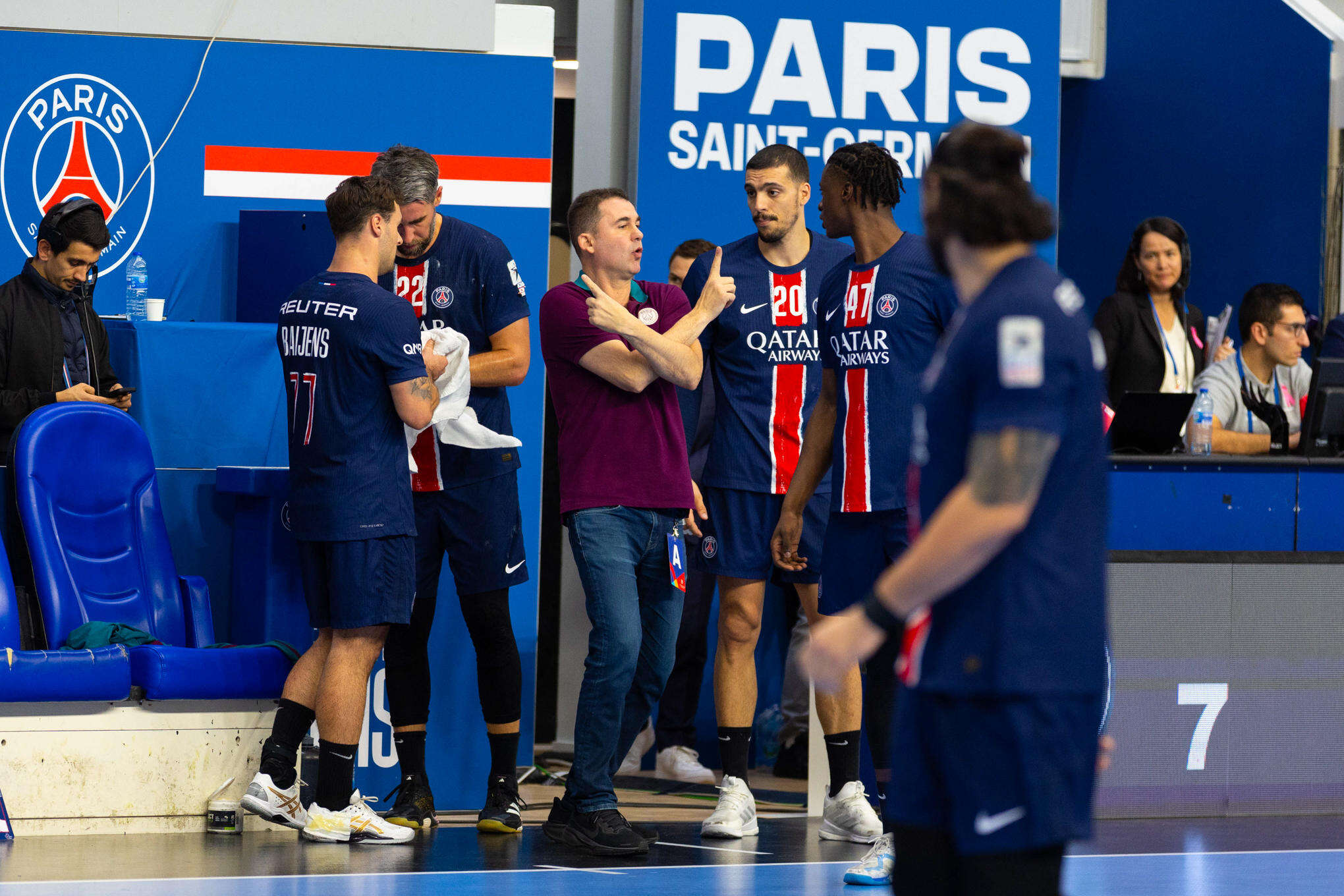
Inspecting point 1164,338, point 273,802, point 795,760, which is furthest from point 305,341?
point 1164,338

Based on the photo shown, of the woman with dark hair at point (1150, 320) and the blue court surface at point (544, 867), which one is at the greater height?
the woman with dark hair at point (1150, 320)

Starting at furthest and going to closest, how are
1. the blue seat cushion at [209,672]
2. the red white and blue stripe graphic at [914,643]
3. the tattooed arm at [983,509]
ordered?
1. the blue seat cushion at [209,672]
2. the red white and blue stripe graphic at [914,643]
3. the tattooed arm at [983,509]

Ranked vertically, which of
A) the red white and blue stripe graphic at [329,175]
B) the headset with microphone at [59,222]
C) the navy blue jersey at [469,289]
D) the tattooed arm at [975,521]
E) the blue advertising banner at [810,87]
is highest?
the blue advertising banner at [810,87]

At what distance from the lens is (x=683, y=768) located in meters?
6.37

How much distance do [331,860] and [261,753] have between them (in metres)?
0.67

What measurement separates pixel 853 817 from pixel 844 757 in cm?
17

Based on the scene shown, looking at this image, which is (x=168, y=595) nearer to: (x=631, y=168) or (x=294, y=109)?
(x=294, y=109)

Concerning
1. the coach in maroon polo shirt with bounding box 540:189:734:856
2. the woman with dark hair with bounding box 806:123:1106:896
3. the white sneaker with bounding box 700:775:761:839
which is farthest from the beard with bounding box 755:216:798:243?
the woman with dark hair with bounding box 806:123:1106:896

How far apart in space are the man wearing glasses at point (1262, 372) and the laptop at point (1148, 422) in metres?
0.74

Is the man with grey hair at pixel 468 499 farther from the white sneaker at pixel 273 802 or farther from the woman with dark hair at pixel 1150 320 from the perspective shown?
the woman with dark hair at pixel 1150 320

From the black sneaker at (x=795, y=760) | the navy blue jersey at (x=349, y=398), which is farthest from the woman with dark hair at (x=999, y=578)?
the black sneaker at (x=795, y=760)

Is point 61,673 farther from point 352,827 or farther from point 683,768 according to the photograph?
point 683,768

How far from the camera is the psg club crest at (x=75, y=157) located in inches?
224

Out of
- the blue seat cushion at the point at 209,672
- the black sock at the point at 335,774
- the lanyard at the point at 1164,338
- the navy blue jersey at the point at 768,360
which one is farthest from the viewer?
the lanyard at the point at 1164,338
